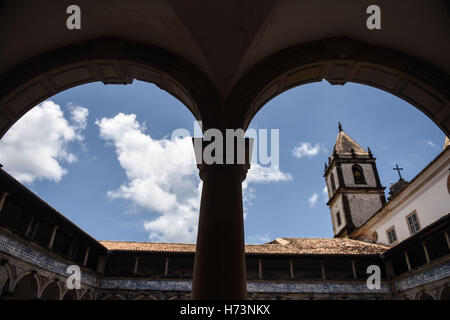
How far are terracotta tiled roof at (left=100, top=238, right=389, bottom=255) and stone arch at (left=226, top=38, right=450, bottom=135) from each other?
1417 centimetres

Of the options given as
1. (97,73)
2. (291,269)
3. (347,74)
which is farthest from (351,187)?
(97,73)

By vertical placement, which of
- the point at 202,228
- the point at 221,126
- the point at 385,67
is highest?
the point at 385,67

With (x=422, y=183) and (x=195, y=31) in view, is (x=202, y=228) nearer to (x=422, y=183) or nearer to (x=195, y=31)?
(x=195, y=31)

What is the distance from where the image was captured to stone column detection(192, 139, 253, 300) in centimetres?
284

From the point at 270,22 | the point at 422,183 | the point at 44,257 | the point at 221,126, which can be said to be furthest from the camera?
the point at 422,183

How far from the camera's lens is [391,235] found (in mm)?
21516

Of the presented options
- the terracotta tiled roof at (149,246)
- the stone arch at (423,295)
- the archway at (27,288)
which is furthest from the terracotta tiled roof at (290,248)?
the archway at (27,288)

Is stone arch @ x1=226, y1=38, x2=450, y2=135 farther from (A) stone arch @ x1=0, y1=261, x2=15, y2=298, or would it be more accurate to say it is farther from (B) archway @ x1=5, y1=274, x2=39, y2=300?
(B) archway @ x1=5, y1=274, x2=39, y2=300

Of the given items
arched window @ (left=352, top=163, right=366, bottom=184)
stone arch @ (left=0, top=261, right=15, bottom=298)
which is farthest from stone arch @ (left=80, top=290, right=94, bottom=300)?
arched window @ (left=352, top=163, right=366, bottom=184)

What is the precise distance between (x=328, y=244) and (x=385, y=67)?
18.2 meters

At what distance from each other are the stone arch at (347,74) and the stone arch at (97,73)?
1.90 feet

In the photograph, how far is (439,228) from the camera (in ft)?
44.2
